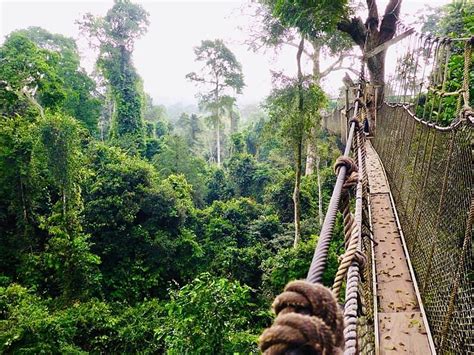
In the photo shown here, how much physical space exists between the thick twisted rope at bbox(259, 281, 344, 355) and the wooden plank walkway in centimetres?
163

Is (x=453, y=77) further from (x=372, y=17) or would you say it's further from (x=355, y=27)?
(x=355, y=27)

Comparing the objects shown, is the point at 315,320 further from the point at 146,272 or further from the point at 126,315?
the point at 146,272

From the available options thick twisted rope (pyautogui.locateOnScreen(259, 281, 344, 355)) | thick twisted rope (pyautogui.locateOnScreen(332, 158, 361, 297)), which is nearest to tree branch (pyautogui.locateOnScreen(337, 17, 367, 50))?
thick twisted rope (pyautogui.locateOnScreen(332, 158, 361, 297))

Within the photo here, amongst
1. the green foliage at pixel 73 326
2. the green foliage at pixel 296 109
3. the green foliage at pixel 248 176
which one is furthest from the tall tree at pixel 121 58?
the green foliage at pixel 73 326

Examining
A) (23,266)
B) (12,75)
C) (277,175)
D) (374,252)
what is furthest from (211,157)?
(374,252)

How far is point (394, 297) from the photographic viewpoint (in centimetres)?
242

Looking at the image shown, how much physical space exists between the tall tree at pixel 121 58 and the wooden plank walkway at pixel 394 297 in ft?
48.0

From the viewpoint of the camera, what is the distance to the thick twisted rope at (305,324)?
0.49 m

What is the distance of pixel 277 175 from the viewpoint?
1410 centimetres

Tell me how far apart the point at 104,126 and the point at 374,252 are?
22040 millimetres

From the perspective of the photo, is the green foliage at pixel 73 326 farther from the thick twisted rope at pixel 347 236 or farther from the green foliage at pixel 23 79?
the green foliage at pixel 23 79

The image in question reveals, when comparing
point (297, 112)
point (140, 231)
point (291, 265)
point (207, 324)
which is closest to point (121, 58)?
point (140, 231)

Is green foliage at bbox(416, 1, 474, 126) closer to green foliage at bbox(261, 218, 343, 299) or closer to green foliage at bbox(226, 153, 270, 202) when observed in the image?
green foliage at bbox(261, 218, 343, 299)

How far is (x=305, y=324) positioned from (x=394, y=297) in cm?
221
